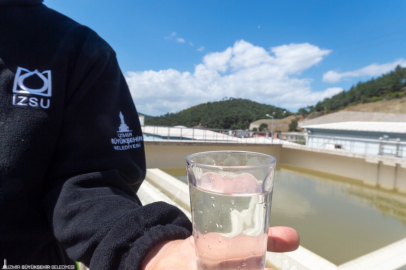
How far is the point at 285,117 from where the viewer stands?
141 feet

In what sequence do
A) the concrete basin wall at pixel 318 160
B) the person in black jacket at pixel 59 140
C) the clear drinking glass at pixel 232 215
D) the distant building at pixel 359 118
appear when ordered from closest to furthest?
1. the clear drinking glass at pixel 232 215
2. the person in black jacket at pixel 59 140
3. the concrete basin wall at pixel 318 160
4. the distant building at pixel 359 118

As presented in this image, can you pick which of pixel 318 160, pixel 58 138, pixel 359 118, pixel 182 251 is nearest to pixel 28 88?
pixel 58 138

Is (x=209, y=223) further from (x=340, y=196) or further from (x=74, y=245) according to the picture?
(x=340, y=196)

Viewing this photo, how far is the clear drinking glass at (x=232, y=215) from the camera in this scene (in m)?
0.33

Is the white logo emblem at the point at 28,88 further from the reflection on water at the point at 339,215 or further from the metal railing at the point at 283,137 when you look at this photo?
the metal railing at the point at 283,137

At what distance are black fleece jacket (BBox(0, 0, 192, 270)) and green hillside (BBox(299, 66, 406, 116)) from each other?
3918 cm

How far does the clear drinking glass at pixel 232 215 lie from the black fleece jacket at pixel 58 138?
157 mm

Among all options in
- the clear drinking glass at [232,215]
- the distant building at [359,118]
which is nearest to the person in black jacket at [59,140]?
the clear drinking glass at [232,215]

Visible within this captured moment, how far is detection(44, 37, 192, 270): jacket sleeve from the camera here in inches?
16.6

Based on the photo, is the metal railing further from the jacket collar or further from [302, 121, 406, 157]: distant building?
the jacket collar

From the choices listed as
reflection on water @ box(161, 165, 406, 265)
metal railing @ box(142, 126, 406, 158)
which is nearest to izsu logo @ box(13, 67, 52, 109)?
reflection on water @ box(161, 165, 406, 265)

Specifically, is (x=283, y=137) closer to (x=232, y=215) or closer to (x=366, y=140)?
(x=366, y=140)

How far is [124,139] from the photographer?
75 centimetres

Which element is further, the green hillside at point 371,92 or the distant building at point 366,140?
the green hillside at point 371,92
